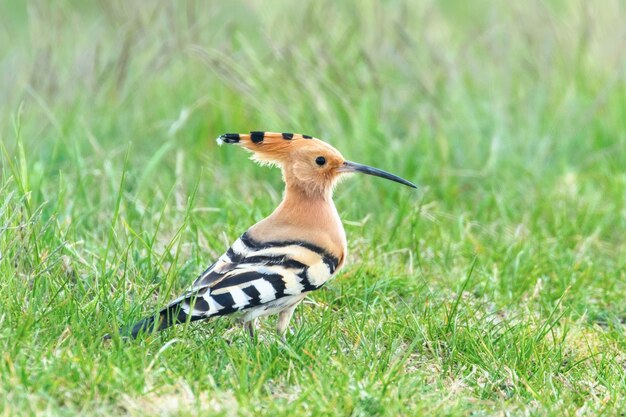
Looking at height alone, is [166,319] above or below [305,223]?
below

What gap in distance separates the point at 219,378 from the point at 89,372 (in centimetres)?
37

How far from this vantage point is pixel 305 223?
3547 mm

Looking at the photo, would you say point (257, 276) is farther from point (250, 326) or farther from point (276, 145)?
point (276, 145)

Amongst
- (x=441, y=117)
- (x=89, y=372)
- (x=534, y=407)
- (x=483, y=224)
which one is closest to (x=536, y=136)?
(x=441, y=117)

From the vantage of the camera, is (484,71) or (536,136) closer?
(536,136)

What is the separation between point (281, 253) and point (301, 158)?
41 centimetres

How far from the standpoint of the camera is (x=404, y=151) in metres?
5.46

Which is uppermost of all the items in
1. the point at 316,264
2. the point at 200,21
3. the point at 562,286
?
the point at 200,21

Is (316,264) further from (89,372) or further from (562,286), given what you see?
(562,286)

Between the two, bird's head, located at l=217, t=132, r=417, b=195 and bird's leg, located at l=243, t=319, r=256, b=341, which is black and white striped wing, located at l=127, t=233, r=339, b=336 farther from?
bird's head, located at l=217, t=132, r=417, b=195

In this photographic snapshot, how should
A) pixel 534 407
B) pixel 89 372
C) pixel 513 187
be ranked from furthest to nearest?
pixel 513 187
pixel 534 407
pixel 89 372

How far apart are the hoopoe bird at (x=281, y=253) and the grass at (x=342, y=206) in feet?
0.33

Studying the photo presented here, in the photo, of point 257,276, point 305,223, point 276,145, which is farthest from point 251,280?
point 276,145

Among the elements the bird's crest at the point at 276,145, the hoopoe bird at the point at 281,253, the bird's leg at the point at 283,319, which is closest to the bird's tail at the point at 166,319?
the hoopoe bird at the point at 281,253
